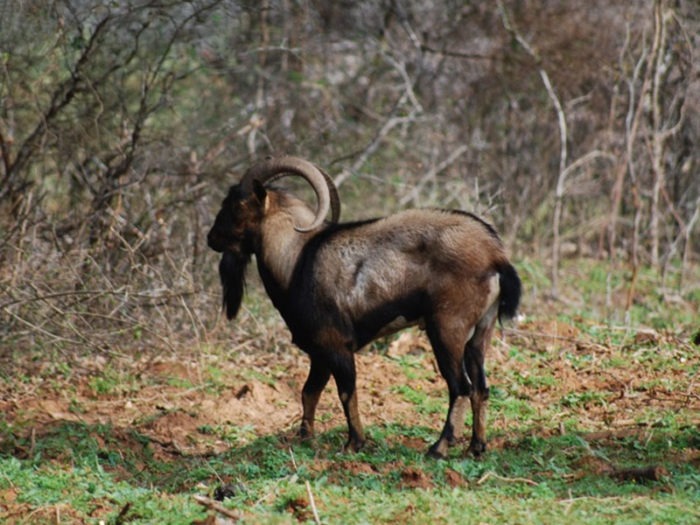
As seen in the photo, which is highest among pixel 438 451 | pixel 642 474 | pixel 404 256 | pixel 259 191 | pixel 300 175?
pixel 300 175

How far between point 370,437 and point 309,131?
794 centimetres

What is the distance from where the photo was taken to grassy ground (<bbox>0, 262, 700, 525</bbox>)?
612 cm

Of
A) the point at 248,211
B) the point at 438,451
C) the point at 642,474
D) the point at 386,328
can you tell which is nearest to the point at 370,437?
the point at 438,451

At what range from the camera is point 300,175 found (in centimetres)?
842

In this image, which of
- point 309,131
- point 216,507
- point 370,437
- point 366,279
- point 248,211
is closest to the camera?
point 216,507

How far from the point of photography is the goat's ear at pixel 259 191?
27.5 feet

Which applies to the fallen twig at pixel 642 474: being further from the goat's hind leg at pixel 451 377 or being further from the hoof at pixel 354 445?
the hoof at pixel 354 445

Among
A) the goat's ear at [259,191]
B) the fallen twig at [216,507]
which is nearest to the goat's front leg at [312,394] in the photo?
the goat's ear at [259,191]

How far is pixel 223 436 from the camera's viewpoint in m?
8.88

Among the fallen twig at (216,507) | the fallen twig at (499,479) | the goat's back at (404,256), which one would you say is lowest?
the fallen twig at (499,479)

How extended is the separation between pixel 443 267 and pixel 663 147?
1155 cm

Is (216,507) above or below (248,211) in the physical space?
below

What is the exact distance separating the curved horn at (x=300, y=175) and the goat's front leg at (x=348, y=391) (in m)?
1.06

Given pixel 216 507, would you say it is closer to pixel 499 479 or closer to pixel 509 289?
pixel 499 479
